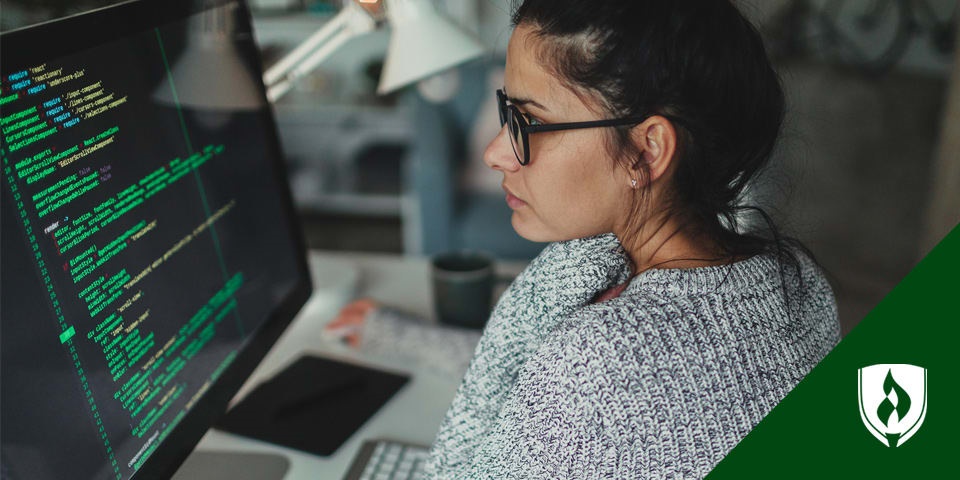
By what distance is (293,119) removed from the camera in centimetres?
339

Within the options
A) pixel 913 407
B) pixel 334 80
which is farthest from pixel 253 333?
pixel 334 80

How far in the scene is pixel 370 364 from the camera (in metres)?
1.12

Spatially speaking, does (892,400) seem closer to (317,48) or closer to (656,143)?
(656,143)

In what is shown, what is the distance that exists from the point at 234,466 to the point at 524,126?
0.50 m

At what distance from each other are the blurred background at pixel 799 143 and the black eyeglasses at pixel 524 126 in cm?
152

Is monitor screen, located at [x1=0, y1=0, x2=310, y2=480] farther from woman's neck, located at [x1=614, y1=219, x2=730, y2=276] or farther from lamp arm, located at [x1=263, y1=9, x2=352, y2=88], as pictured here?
woman's neck, located at [x1=614, y1=219, x2=730, y2=276]

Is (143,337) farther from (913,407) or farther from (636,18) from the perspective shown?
(913,407)

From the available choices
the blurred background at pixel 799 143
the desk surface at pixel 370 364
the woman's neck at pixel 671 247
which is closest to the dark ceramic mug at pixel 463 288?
the desk surface at pixel 370 364

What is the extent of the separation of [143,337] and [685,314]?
18.0 inches

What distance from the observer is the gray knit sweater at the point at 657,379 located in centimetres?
59

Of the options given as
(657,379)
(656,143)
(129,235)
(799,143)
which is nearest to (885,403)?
(657,379)

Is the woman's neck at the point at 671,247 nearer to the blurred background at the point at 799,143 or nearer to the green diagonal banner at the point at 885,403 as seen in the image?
the green diagonal banner at the point at 885,403

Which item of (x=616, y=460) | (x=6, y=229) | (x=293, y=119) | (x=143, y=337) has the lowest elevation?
(x=293, y=119)

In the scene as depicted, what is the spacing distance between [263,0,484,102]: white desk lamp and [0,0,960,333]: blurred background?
1.29 m
